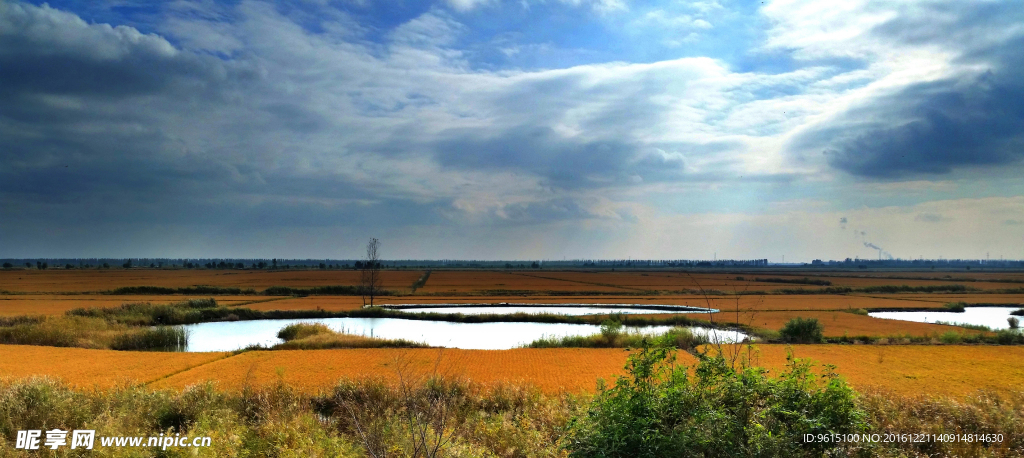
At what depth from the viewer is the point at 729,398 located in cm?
702

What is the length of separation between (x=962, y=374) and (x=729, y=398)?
17.2 metres

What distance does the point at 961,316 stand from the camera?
44.8m

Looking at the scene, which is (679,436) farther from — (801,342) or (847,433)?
(801,342)

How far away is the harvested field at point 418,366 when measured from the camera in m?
16.4

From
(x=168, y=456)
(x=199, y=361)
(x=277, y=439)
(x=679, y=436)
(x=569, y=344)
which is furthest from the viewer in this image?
(x=569, y=344)

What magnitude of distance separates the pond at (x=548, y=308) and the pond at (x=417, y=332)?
666 cm

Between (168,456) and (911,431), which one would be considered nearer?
(168,456)

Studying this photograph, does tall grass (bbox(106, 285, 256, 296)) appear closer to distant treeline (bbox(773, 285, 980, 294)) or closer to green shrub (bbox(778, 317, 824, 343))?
green shrub (bbox(778, 317, 824, 343))

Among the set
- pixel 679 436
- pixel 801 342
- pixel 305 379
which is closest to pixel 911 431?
pixel 679 436

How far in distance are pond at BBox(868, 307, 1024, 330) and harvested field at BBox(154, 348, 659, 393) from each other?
97.3ft

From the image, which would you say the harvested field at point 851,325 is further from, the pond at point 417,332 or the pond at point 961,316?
the pond at point 961,316

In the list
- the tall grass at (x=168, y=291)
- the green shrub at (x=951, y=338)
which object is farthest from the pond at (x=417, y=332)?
the tall grass at (x=168, y=291)

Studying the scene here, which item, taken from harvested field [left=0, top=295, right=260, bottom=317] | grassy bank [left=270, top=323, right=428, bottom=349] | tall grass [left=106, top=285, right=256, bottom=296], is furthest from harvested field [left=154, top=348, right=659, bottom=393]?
tall grass [left=106, top=285, right=256, bottom=296]

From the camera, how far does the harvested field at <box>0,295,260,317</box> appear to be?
127 feet
